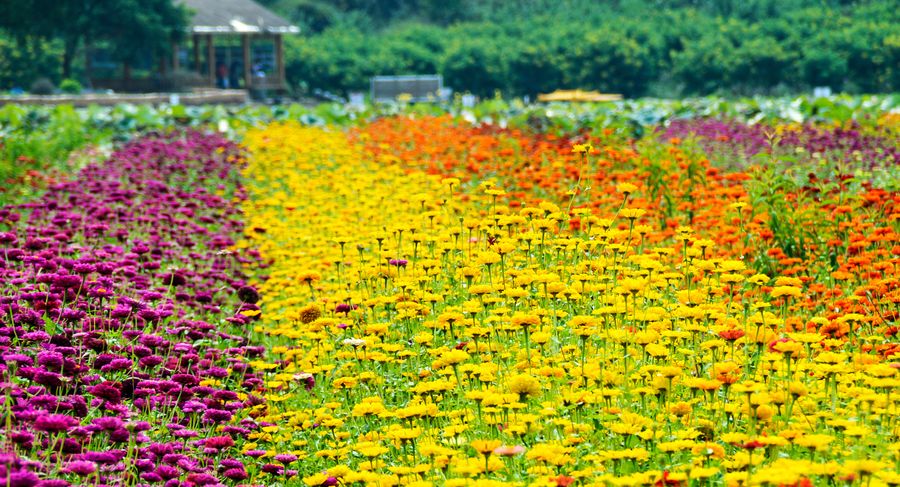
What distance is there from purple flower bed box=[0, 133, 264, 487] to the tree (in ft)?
70.7

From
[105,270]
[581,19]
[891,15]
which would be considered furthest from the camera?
[581,19]

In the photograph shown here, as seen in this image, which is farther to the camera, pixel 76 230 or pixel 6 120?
pixel 6 120

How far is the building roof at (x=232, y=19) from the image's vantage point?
98.7 ft

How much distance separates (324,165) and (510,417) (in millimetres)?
7830

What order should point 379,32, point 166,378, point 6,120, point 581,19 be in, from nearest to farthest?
point 166,378 < point 6,120 < point 581,19 < point 379,32

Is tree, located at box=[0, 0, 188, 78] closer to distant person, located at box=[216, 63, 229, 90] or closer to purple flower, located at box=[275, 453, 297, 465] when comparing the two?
distant person, located at box=[216, 63, 229, 90]

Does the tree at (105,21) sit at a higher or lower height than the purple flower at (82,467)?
higher

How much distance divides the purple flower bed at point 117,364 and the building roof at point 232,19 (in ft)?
79.4

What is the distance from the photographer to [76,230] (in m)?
6.31

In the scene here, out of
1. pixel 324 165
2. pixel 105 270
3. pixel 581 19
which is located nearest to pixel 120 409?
pixel 105 270

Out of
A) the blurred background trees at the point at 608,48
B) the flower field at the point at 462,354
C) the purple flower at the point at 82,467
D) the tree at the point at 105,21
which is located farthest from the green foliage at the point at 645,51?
the purple flower at the point at 82,467

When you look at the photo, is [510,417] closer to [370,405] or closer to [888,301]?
[370,405]

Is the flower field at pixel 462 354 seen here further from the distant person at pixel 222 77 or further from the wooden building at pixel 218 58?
the distant person at pixel 222 77

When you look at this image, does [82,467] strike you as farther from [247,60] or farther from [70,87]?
[247,60]
